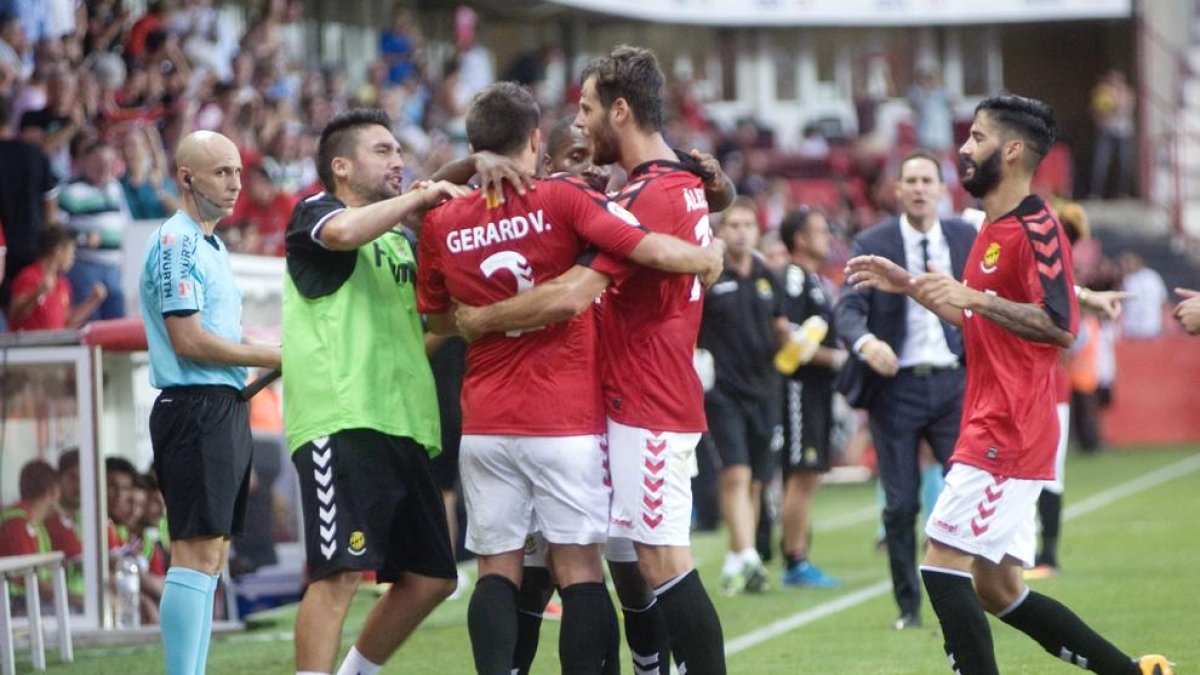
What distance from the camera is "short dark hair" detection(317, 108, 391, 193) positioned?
7.11 metres

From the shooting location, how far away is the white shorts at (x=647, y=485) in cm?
661

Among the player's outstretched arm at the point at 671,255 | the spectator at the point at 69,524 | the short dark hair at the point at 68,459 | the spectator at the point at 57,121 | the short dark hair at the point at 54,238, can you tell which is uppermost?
the spectator at the point at 57,121

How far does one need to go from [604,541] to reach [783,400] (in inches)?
273

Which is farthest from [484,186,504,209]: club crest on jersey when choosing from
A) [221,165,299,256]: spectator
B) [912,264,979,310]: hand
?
[221,165,299,256]: spectator

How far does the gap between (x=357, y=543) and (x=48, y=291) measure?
677cm

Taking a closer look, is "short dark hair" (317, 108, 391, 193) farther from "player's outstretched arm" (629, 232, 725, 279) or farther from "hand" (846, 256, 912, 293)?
"hand" (846, 256, 912, 293)

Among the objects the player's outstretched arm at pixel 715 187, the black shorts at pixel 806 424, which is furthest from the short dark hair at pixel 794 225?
the player's outstretched arm at pixel 715 187

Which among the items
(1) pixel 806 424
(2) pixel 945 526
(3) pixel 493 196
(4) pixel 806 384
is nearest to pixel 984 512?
(2) pixel 945 526

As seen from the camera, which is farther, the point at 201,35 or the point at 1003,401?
the point at 201,35

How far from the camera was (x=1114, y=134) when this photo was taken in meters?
36.8

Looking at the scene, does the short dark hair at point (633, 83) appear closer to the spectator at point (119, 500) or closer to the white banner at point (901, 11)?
the spectator at point (119, 500)

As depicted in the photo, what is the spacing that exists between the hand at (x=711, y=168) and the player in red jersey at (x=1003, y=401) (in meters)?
0.56

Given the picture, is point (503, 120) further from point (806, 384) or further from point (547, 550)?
point (806, 384)

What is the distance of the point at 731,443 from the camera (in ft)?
41.4
